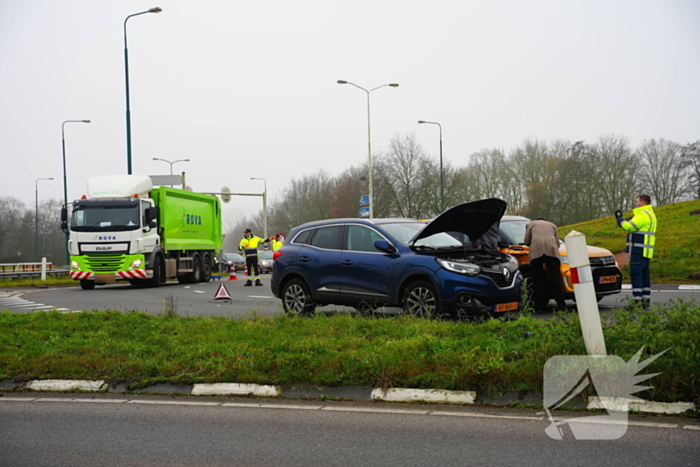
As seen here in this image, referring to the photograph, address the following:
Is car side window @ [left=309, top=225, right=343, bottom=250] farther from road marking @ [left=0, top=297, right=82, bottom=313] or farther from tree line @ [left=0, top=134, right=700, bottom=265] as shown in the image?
tree line @ [left=0, top=134, right=700, bottom=265]

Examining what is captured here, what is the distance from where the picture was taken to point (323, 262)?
11.6 m

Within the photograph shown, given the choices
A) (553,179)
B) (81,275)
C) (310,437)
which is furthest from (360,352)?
(553,179)

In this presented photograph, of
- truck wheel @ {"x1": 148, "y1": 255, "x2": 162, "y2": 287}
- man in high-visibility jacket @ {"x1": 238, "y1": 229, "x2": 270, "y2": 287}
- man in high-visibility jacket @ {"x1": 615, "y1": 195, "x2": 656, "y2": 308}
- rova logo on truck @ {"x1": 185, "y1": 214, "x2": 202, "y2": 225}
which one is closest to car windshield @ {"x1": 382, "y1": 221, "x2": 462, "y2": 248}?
man in high-visibility jacket @ {"x1": 615, "y1": 195, "x2": 656, "y2": 308}

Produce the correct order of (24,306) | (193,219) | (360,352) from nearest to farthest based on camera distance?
1. (360,352)
2. (24,306)
3. (193,219)

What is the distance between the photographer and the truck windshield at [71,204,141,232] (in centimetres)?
2195

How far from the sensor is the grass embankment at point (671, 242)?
19266mm

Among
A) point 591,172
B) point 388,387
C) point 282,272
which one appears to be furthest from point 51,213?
point 388,387

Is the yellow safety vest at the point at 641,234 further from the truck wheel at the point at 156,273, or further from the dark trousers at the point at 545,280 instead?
the truck wheel at the point at 156,273

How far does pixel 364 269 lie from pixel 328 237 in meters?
1.17

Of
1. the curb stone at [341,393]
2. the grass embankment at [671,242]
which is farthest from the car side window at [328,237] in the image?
the grass embankment at [671,242]

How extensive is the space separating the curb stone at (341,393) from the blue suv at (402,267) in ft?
11.1

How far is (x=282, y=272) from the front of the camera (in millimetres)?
12211

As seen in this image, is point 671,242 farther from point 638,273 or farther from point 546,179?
point 546,179

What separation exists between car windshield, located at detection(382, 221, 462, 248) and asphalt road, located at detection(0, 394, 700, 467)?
15.9 feet
